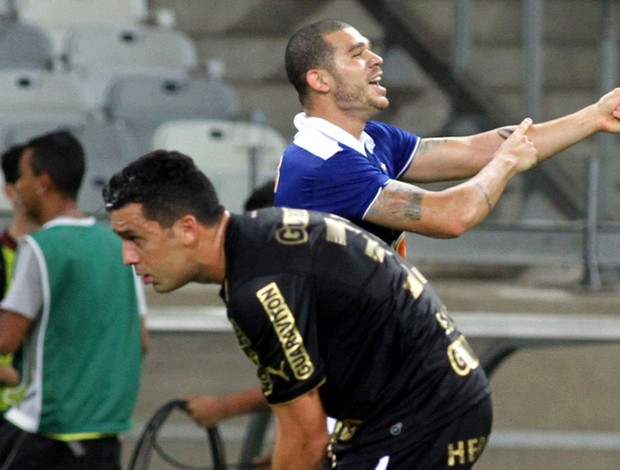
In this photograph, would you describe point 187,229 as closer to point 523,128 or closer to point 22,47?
point 523,128

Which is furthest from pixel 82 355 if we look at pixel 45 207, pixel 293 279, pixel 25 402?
pixel 293 279

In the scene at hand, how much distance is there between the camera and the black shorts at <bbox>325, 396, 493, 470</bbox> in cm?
297

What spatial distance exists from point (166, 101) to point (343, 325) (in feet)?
20.0

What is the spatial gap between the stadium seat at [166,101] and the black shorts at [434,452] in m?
5.67

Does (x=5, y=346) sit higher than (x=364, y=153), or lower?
lower

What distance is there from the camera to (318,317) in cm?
288

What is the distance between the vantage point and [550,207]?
24.5 feet

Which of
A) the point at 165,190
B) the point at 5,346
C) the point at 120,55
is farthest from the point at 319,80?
the point at 120,55

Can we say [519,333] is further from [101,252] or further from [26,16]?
[26,16]

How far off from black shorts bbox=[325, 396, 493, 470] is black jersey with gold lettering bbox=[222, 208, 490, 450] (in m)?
0.03

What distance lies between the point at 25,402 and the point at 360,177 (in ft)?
5.14

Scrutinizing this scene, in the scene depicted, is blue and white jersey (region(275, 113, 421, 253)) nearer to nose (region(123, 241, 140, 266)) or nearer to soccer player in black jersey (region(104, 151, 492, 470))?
soccer player in black jersey (region(104, 151, 492, 470))

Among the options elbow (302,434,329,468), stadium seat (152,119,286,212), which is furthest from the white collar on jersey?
stadium seat (152,119,286,212)

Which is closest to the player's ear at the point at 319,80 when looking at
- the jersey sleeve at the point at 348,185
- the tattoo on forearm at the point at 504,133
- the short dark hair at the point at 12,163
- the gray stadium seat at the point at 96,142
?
the jersey sleeve at the point at 348,185
